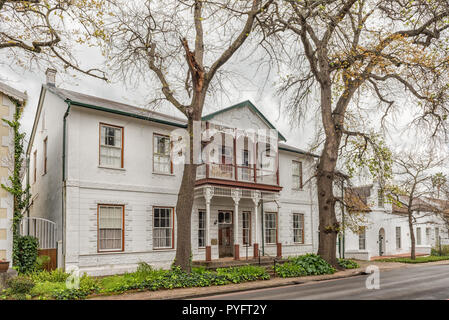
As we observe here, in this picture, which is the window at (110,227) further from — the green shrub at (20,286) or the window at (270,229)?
the window at (270,229)

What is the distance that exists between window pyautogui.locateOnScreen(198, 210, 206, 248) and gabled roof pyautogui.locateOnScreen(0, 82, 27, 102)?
381 inches

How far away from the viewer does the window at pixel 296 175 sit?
26.1 meters

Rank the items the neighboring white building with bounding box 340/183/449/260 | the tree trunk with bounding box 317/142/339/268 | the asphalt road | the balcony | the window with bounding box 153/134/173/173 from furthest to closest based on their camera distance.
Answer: the neighboring white building with bounding box 340/183/449/260 → the balcony → the tree trunk with bounding box 317/142/339/268 → the window with bounding box 153/134/173/173 → the asphalt road

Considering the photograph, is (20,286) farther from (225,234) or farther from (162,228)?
(225,234)

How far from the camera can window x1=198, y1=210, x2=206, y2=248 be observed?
20.5 metres

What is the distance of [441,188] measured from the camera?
28.2 metres

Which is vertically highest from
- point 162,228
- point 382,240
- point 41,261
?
point 162,228

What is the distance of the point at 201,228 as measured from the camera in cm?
2072

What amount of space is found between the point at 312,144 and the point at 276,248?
693 cm

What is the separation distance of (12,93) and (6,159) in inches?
94.2

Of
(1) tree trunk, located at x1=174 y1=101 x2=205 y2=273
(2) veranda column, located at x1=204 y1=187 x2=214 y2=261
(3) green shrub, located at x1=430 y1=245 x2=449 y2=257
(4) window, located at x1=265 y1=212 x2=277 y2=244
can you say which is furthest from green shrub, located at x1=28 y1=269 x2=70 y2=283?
(3) green shrub, located at x1=430 y1=245 x2=449 y2=257

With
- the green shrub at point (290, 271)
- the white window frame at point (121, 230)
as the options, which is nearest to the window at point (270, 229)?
the green shrub at point (290, 271)

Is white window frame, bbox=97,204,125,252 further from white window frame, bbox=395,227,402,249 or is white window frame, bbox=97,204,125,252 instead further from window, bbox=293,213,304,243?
white window frame, bbox=395,227,402,249

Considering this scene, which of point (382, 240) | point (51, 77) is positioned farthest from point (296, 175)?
point (51, 77)
